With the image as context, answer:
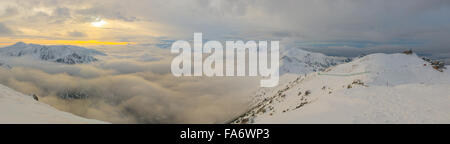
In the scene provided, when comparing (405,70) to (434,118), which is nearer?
(434,118)

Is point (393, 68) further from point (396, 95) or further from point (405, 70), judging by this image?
point (396, 95)

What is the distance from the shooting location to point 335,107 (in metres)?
15.6
